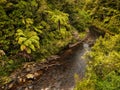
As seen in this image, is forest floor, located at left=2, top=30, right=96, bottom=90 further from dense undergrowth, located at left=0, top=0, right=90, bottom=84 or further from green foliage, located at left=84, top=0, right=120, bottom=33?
green foliage, located at left=84, top=0, right=120, bottom=33

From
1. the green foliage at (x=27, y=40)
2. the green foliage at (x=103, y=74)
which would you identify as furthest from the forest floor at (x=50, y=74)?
the green foliage at (x=103, y=74)

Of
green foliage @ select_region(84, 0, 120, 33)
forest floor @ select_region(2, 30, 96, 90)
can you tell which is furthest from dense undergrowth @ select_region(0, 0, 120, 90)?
forest floor @ select_region(2, 30, 96, 90)

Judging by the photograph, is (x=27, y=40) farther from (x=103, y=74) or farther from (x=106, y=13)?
(x=106, y=13)

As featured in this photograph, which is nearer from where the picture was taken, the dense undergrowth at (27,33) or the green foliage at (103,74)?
the green foliage at (103,74)

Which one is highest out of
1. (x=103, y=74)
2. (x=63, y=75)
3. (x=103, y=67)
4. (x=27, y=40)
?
(x=27, y=40)

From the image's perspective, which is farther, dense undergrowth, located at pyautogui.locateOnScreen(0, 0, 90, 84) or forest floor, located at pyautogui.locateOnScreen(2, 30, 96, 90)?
Answer: dense undergrowth, located at pyautogui.locateOnScreen(0, 0, 90, 84)

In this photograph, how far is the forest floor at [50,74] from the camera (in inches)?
666

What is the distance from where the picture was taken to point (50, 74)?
61.6 feet

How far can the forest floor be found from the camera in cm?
1692

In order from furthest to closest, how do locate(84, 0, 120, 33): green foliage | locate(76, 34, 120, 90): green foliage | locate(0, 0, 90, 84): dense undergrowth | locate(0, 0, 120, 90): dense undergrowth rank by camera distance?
locate(84, 0, 120, 33): green foliage
locate(0, 0, 90, 84): dense undergrowth
locate(0, 0, 120, 90): dense undergrowth
locate(76, 34, 120, 90): green foliage

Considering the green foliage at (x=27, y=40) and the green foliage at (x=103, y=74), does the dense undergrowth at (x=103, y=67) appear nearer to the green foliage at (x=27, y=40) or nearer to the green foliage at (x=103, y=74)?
the green foliage at (x=103, y=74)

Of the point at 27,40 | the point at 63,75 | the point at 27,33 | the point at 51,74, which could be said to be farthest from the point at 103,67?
the point at 27,33

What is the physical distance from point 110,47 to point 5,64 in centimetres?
790

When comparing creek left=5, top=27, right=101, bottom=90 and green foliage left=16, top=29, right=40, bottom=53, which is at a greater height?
green foliage left=16, top=29, right=40, bottom=53
